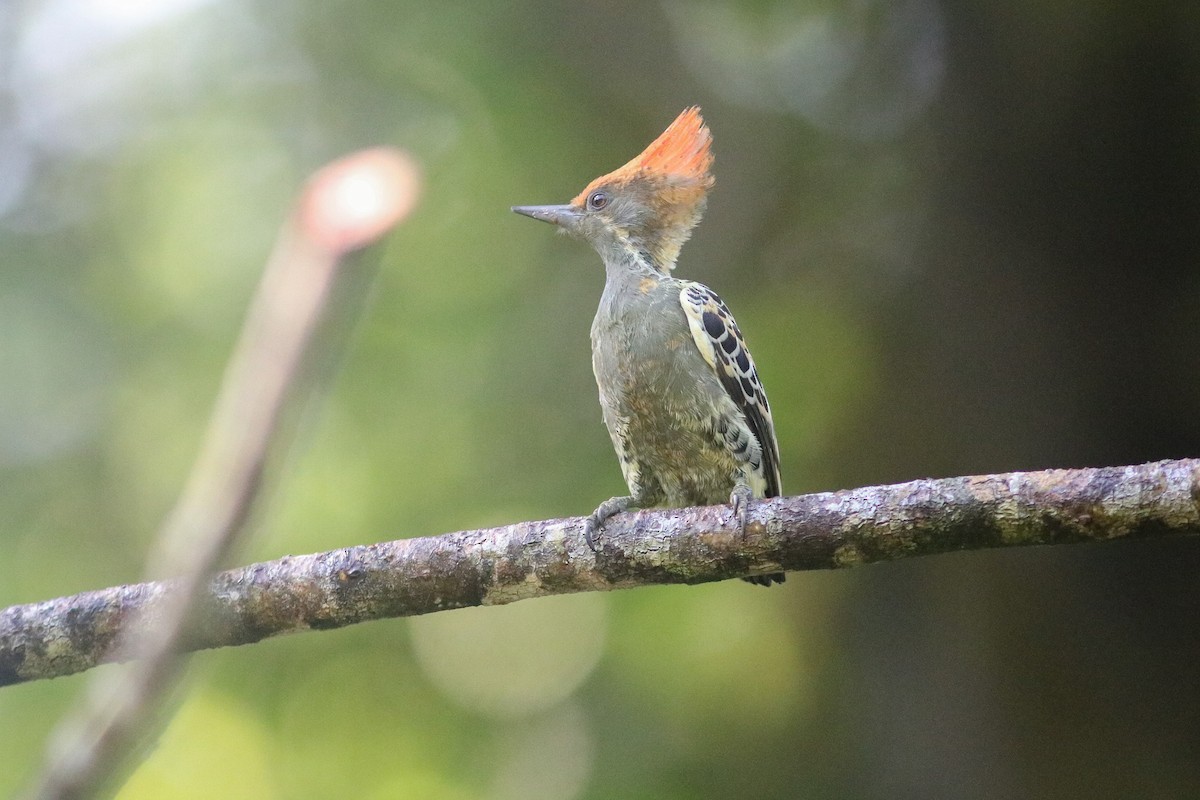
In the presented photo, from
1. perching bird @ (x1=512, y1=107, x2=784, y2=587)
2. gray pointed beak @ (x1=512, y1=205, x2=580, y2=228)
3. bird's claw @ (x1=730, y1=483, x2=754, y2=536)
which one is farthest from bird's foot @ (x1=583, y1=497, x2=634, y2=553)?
gray pointed beak @ (x1=512, y1=205, x2=580, y2=228)

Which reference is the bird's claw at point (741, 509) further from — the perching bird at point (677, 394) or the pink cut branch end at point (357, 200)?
the pink cut branch end at point (357, 200)

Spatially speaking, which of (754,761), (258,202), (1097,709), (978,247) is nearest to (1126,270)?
(978,247)

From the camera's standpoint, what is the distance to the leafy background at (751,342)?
21.2ft

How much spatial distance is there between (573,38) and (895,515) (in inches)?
226

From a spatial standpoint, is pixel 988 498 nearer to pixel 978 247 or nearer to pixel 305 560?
pixel 305 560

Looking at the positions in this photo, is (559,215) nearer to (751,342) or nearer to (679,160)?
(679,160)

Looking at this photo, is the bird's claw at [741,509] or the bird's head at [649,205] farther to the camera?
the bird's head at [649,205]

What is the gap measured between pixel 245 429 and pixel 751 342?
6817 millimetres

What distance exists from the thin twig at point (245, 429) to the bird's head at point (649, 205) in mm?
4845

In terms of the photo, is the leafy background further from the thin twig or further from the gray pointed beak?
the thin twig

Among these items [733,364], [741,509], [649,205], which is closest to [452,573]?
[741,509]

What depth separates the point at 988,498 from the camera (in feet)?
10.8

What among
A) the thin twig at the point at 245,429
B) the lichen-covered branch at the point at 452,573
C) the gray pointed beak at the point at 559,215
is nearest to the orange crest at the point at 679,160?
the gray pointed beak at the point at 559,215

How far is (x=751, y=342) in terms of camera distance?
7367 mm
